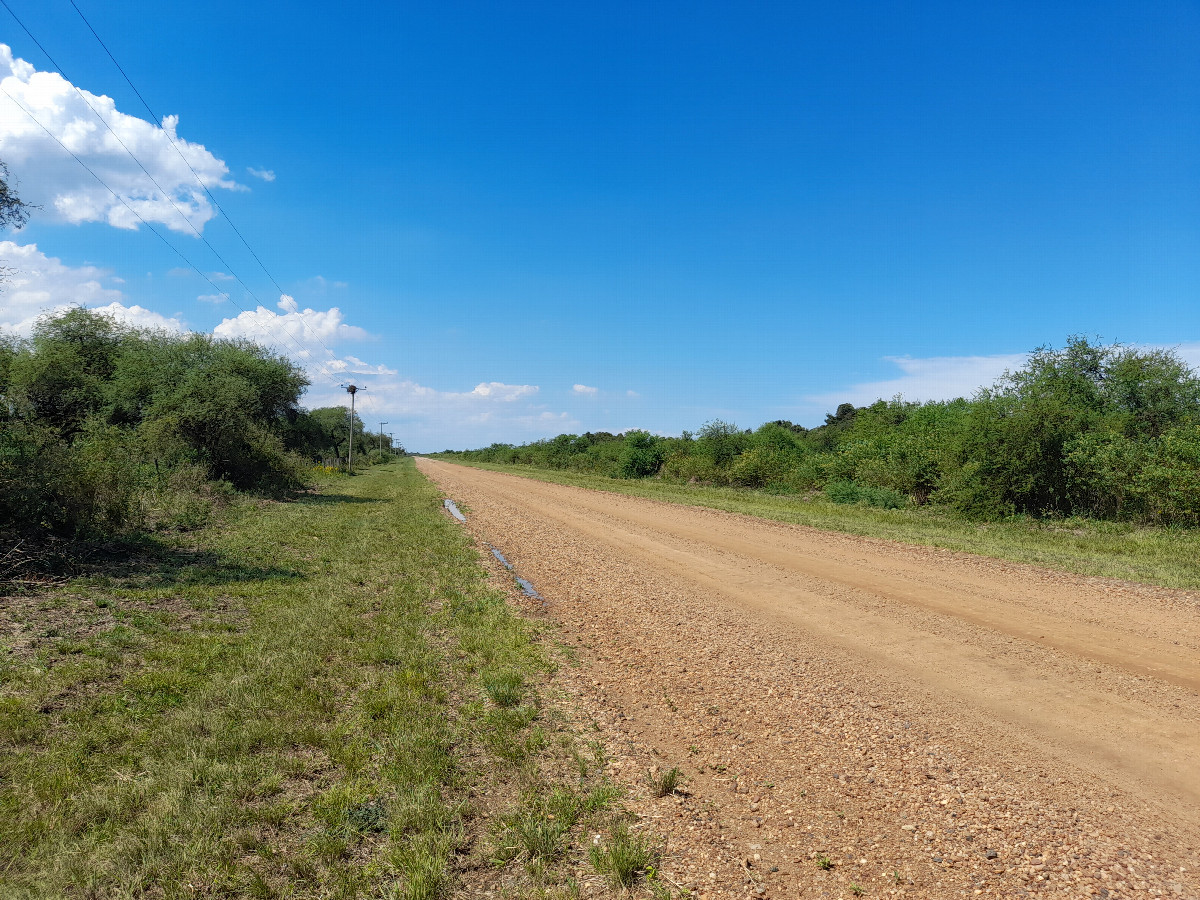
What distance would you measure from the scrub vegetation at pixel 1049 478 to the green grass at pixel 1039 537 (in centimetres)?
4

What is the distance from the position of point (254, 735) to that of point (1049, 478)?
71.9ft

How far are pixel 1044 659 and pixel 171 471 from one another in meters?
21.5

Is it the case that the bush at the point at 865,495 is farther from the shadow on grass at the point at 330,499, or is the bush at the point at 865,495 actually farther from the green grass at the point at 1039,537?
the shadow on grass at the point at 330,499

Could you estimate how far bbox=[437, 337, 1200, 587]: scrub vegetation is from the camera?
14.3 m

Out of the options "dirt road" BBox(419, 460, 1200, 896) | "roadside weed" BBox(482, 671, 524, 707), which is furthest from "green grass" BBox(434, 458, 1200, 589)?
"roadside weed" BBox(482, 671, 524, 707)

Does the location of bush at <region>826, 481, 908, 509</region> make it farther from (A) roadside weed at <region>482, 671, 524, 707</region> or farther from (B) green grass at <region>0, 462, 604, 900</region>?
(A) roadside weed at <region>482, 671, 524, 707</region>

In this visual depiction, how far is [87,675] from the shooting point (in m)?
5.78

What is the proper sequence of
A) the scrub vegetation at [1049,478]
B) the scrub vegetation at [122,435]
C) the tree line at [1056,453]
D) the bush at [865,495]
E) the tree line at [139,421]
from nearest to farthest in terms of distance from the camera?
the scrub vegetation at [122,435] < the tree line at [139,421] < the scrub vegetation at [1049,478] < the tree line at [1056,453] < the bush at [865,495]

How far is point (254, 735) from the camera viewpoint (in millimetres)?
4723

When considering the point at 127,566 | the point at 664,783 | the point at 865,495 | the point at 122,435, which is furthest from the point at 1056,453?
the point at 122,435

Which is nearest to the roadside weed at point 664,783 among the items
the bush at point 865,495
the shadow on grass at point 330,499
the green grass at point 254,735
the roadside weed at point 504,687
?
the green grass at point 254,735

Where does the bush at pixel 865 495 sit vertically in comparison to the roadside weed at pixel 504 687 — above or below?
above

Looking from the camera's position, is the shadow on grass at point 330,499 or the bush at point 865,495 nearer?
the shadow on grass at point 330,499

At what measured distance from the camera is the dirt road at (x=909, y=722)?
3.36 meters
